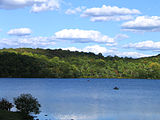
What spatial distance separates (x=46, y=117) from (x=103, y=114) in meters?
13.3

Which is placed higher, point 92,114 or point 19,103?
point 19,103

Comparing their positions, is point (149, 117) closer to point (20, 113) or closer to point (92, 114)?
point (92, 114)

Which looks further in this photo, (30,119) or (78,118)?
(78,118)

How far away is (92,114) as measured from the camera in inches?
2474

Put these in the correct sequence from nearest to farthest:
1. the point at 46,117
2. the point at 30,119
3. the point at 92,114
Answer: the point at 30,119 < the point at 46,117 < the point at 92,114

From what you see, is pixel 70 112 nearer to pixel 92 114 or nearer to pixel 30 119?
pixel 92 114

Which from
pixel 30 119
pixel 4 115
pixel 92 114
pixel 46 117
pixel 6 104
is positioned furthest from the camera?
pixel 92 114

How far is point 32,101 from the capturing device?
4719 cm

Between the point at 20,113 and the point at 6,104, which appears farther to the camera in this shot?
the point at 6,104

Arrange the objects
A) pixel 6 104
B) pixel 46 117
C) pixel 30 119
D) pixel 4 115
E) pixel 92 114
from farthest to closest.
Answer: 1. pixel 92 114
2. pixel 46 117
3. pixel 6 104
4. pixel 30 119
5. pixel 4 115

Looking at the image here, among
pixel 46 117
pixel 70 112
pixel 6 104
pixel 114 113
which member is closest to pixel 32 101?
pixel 6 104

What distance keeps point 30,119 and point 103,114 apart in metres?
22.7

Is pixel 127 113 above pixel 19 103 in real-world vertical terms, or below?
below

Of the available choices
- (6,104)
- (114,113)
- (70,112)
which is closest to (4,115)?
(6,104)
